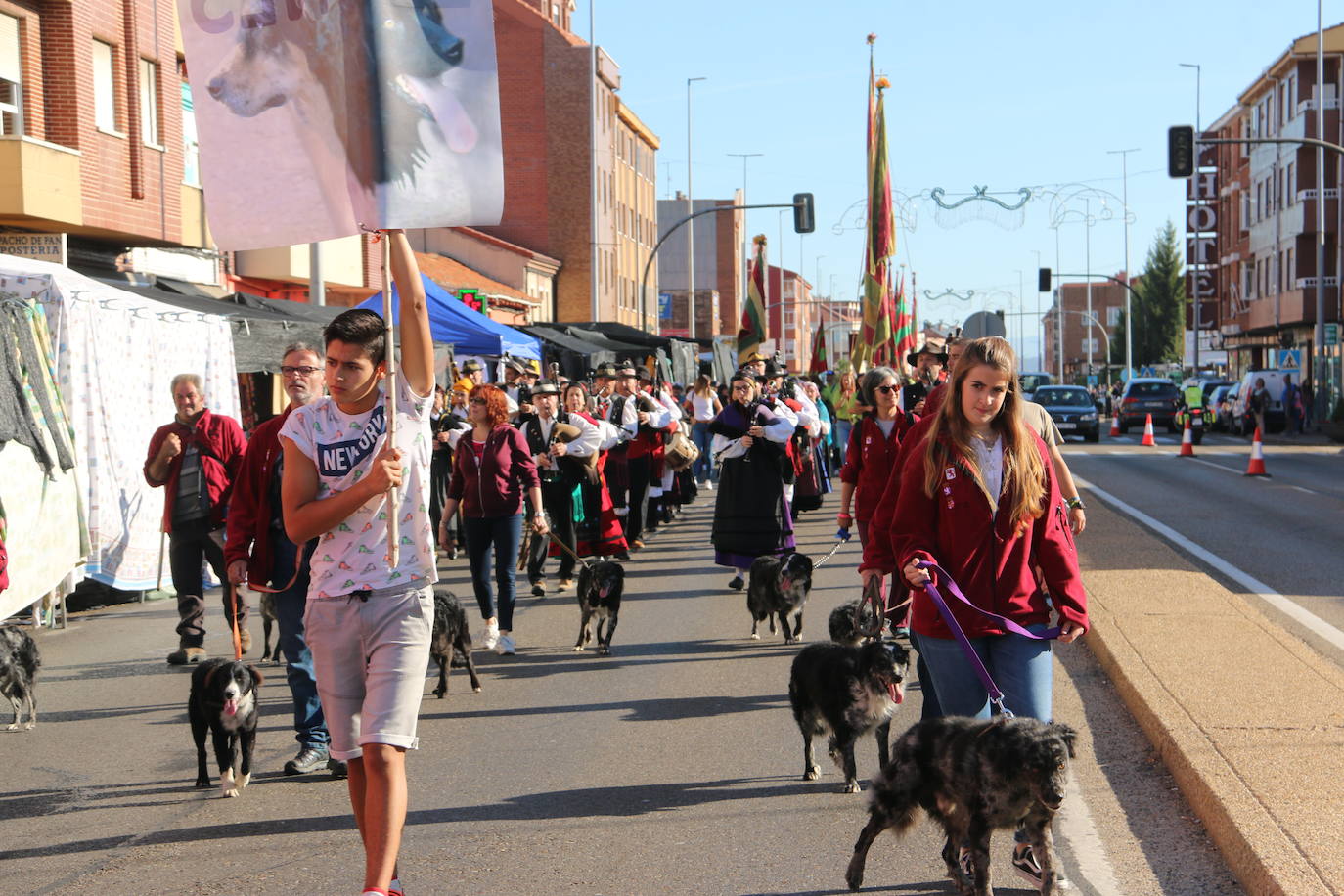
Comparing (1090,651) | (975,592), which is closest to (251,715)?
(975,592)

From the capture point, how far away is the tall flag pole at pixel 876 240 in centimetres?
1993

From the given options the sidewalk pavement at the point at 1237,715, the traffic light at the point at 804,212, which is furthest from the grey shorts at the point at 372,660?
the traffic light at the point at 804,212

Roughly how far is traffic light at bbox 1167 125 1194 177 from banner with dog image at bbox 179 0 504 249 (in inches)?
1088

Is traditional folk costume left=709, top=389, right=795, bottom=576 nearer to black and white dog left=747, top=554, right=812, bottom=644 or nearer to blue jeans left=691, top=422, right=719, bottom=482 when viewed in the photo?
black and white dog left=747, top=554, right=812, bottom=644

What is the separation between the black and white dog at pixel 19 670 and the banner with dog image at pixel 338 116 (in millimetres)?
4546

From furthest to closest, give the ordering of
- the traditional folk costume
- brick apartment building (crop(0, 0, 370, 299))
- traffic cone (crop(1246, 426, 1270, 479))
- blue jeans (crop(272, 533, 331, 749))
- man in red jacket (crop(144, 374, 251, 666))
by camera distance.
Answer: traffic cone (crop(1246, 426, 1270, 479)) → brick apartment building (crop(0, 0, 370, 299)) → the traditional folk costume → man in red jacket (crop(144, 374, 251, 666)) → blue jeans (crop(272, 533, 331, 749))

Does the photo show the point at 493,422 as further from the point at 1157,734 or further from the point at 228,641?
the point at 1157,734

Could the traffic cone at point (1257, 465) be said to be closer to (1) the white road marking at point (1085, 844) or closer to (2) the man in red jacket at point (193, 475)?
(2) the man in red jacket at point (193, 475)

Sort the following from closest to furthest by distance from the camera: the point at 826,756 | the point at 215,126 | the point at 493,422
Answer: the point at 215,126 < the point at 826,756 < the point at 493,422

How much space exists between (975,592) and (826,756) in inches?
109

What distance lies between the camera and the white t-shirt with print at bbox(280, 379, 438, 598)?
4.72m

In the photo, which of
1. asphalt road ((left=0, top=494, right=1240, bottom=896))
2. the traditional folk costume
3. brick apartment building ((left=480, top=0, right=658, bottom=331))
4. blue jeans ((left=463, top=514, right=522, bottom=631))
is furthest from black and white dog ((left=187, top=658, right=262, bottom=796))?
brick apartment building ((left=480, top=0, right=658, bottom=331))

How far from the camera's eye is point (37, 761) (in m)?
7.80

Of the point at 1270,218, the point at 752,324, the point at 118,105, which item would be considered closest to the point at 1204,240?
the point at 1270,218
